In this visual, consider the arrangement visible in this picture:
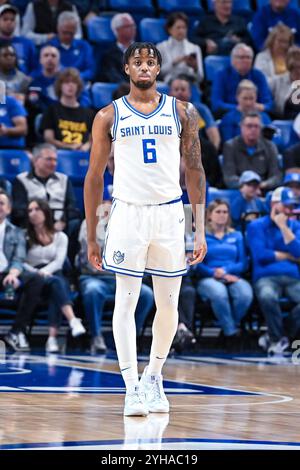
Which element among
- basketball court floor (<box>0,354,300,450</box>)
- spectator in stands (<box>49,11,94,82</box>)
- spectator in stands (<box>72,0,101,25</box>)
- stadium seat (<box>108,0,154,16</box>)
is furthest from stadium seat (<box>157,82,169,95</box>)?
basketball court floor (<box>0,354,300,450</box>)

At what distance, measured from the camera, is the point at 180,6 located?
52.6 feet

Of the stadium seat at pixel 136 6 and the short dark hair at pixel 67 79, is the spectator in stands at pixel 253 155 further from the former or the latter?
the stadium seat at pixel 136 6

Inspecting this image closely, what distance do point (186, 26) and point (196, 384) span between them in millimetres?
7657

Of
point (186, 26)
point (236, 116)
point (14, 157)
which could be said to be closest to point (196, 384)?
point (14, 157)

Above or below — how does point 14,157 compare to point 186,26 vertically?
below

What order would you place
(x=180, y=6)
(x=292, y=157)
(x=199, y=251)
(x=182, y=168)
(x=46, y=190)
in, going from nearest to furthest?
1. (x=199, y=251)
2. (x=46, y=190)
3. (x=182, y=168)
4. (x=292, y=157)
5. (x=180, y=6)

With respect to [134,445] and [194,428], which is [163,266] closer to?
[194,428]

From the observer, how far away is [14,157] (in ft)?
40.2

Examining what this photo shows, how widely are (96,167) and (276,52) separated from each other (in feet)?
30.5

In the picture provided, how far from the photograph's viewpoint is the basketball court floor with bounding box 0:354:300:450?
505cm

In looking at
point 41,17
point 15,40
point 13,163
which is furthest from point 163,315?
point 41,17

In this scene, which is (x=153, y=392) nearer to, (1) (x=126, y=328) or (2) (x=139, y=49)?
(1) (x=126, y=328)

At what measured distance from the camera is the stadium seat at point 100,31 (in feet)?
49.3
